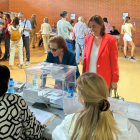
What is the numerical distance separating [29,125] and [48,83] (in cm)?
69

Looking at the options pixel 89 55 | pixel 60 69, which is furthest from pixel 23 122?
pixel 89 55

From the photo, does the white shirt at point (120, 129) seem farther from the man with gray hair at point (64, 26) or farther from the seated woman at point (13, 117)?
the man with gray hair at point (64, 26)

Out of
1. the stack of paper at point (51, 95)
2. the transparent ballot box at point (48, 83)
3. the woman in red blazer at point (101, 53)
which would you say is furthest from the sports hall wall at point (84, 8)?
the stack of paper at point (51, 95)

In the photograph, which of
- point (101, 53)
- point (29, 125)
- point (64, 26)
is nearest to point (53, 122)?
point (29, 125)

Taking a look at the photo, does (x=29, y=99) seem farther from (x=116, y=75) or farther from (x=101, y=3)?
(x=101, y=3)

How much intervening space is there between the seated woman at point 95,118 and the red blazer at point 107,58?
1.02 m

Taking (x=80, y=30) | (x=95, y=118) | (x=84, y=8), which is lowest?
(x=95, y=118)

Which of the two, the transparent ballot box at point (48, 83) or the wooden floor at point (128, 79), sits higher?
the transparent ballot box at point (48, 83)

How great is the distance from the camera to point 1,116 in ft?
3.62

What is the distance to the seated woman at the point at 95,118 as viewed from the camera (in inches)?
38.5

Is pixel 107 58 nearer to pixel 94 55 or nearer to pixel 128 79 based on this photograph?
pixel 94 55

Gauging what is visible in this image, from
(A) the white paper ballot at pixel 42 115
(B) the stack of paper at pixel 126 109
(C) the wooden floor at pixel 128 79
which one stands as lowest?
(C) the wooden floor at pixel 128 79

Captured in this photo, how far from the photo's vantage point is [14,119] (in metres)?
1.14

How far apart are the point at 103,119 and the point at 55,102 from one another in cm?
78
